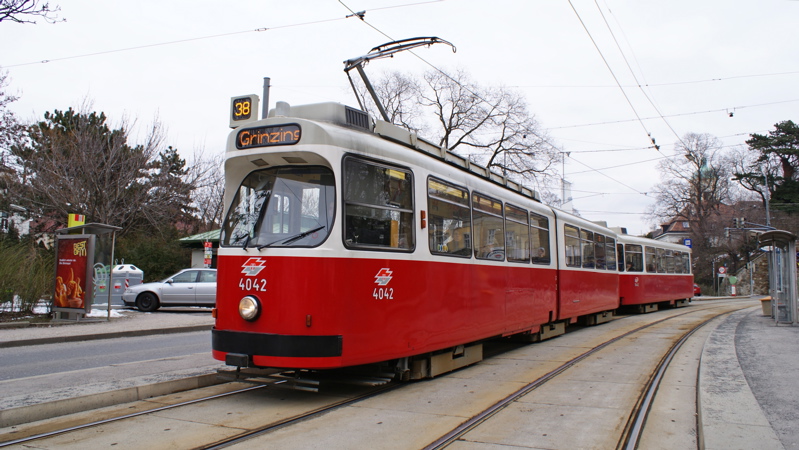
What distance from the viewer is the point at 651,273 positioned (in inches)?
912

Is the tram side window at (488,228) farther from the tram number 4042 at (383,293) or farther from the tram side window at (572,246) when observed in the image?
the tram side window at (572,246)

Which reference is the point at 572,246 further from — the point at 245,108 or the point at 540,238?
the point at 245,108

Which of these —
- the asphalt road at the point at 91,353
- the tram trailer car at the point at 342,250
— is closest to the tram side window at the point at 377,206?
the tram trailer car at the point at 342,250

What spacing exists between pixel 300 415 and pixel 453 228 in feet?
10.7

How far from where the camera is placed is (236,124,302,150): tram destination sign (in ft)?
20.4

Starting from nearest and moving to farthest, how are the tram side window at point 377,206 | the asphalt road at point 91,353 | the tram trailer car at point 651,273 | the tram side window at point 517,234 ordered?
the tram side window at point 377,206 → the asphalt road at point 91,353 → the tram side window at point 517,234 → the tram trailer car at point 651,273

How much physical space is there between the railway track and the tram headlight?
3.01ft

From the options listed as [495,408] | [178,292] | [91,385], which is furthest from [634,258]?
[91,385]

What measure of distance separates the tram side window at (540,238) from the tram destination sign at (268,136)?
6.13m

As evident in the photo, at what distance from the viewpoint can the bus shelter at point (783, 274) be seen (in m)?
15.3

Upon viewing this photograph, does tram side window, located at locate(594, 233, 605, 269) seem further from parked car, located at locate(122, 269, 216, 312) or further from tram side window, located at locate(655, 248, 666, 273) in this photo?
parked car, located at locate(122, 269, 216, 312)

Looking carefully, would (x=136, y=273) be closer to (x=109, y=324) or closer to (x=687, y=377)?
(x=109, y=324)

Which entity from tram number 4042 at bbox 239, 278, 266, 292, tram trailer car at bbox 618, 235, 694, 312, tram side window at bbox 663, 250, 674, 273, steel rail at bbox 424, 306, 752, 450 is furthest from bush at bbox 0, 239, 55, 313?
tram side window at bbox 663, 250, 674, 273

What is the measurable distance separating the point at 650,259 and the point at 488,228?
54.3 ft
